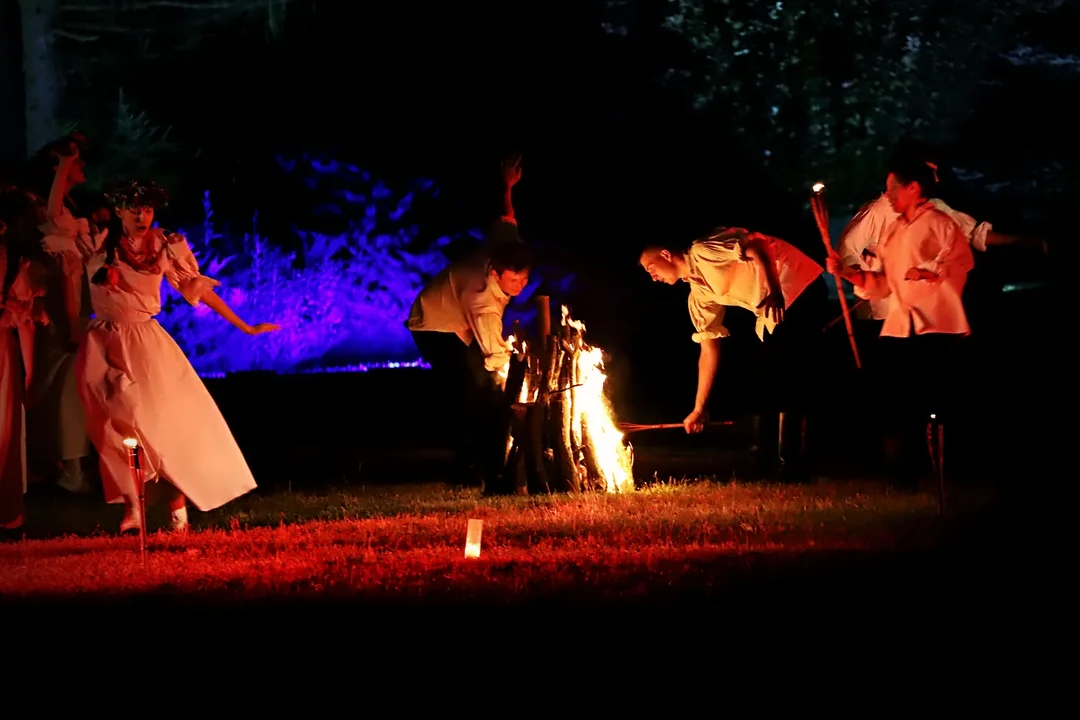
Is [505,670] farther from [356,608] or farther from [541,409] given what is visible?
[541,409]

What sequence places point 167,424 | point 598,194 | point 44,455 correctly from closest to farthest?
point 167,424 < point 44,455 < point 598,194

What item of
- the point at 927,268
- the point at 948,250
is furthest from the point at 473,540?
the point at 948,250

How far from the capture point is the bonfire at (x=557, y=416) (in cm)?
1102

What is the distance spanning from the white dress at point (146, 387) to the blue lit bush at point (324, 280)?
44.4 feet

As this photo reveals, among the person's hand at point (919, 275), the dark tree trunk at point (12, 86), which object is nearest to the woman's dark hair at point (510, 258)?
the person's hand at point (919, 275)

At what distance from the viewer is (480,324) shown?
445 inches

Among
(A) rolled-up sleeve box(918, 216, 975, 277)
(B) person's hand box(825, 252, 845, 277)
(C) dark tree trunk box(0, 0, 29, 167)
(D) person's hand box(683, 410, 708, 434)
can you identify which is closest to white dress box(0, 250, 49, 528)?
(D) person's hand box(683, 410, 708, 434)

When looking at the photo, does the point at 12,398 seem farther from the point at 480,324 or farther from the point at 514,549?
the point at 514,549

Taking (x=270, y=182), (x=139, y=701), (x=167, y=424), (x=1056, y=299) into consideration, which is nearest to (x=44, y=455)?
(x=167, y=424)

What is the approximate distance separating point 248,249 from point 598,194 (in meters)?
5.81

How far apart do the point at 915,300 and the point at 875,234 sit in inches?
30.5

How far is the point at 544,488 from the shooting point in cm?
1102

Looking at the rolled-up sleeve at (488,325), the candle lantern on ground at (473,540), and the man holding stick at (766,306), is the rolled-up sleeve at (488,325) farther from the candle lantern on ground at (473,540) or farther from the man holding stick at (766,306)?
the candle lantern on ground at (473,540)

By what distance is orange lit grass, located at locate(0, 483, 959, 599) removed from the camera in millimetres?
7438
